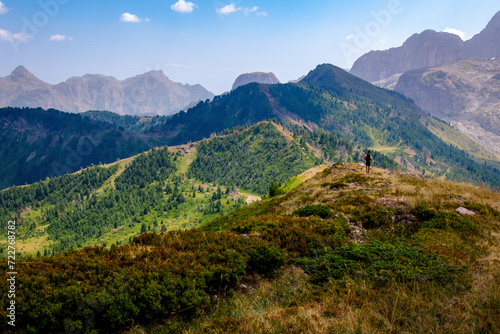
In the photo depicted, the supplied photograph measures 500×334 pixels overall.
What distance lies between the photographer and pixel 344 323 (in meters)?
5.68

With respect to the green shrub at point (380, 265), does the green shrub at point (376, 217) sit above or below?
below

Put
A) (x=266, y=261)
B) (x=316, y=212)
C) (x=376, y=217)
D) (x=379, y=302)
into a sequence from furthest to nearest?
(x=316, y=212) < (x=376, y=217) < (x=266, y=261) < (x=379, y=302)

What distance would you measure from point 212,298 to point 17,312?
17.1 feet

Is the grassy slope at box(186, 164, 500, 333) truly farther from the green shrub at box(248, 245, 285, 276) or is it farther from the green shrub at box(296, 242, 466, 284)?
the green shrub at box(248, 245, 285, 276)

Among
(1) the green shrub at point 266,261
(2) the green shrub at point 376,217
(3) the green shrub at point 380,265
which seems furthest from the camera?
(2) the green shrub at point 376,217

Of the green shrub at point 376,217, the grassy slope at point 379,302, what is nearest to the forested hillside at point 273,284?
the grassy slope at point 379,302

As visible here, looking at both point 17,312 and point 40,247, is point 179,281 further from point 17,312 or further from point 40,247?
point 40,247

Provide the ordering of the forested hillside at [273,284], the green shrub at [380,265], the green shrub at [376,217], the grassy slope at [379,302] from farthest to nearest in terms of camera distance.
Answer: the green shrub at [376,217]
the green shrub at [380,265]
the forested hillside at [273,284]
the grassy slope at [379,302]

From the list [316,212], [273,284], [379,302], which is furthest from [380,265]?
[316,212]

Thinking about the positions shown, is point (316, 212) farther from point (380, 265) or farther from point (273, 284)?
point (273, 284)

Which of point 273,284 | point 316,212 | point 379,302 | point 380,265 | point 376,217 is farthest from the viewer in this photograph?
point 316,212

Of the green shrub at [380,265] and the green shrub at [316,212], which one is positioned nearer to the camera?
the green shrub at [380,265]

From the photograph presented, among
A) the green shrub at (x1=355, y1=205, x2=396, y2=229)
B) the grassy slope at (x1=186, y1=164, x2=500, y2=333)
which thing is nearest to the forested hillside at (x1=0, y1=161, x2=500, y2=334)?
the grassy slope at (x1=186, y1=164, x2=500, y2=333)

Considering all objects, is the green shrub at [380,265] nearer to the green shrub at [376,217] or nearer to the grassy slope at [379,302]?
the grassy slope at [379,302]
